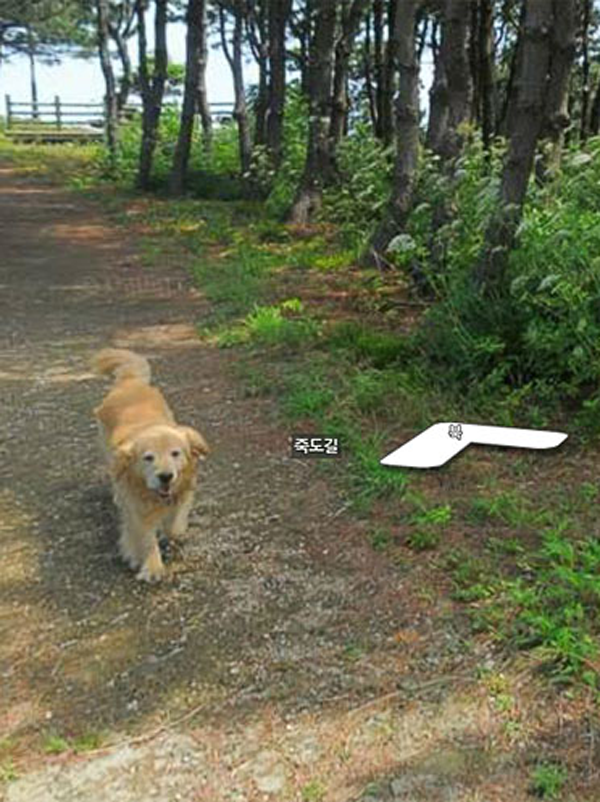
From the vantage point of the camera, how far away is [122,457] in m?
3.54

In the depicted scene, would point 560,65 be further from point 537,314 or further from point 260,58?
point 260,58

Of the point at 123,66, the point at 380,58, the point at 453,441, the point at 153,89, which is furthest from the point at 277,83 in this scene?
the point at 123,66

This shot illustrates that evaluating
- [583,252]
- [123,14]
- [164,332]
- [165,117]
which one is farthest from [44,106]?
[583,252]

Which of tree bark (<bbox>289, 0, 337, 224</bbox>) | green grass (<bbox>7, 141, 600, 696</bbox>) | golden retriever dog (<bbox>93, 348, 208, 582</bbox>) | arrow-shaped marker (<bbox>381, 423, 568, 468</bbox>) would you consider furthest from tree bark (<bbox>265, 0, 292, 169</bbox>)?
golden retriever dog (<bbox>93, 348, 208, 582</bbox>)

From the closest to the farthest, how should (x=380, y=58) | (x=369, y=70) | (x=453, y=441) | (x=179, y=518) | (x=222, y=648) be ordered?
(x=222, y=648) → (x=179, y=518) → (x=453, y=441) → (x=380, y=58) → (x=369, y=70)

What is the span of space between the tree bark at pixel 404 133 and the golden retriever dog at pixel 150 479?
17.5 ft

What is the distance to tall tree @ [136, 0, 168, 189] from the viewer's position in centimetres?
1656

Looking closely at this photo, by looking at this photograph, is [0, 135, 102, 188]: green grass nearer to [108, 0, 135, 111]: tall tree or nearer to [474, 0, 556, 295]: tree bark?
[108, 0, 135, 111]: tall tree

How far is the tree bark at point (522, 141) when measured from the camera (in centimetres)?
514

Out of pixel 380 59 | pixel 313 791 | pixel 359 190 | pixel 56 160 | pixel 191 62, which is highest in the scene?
pixel 380 59

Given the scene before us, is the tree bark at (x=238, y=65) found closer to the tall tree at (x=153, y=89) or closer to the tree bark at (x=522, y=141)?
the tall tree at (x=153, y=89)

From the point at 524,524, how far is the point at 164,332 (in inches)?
172

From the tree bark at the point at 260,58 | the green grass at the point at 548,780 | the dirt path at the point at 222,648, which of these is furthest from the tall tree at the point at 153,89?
the green grass at the point at 548,780

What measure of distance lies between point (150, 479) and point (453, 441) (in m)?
1.79
